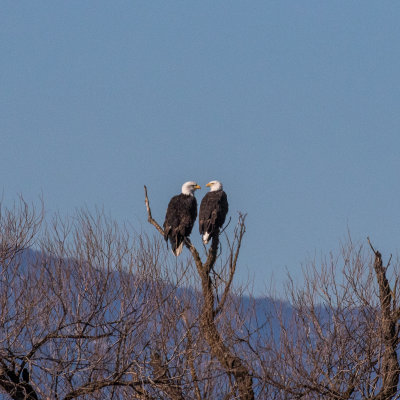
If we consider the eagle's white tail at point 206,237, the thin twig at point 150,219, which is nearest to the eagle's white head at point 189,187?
the eagle's white tail at point 206,237

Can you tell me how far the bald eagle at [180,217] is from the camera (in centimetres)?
1664

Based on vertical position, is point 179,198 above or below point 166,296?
above

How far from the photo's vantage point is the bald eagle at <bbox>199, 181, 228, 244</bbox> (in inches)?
667

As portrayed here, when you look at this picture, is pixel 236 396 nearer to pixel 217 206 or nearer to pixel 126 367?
pixel 126 367

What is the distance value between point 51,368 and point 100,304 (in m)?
1.42

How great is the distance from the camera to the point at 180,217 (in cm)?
1695

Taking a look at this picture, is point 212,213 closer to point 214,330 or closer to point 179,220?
point 179,220

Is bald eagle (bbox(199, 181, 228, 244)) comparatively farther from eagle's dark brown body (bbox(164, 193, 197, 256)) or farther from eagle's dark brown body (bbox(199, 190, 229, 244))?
eagle's dark brown body (bbox(164, 193, 197, 256))

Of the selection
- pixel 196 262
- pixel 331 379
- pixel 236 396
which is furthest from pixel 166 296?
pixel 331 379

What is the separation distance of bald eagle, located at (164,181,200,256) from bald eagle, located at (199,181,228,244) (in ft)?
0.66

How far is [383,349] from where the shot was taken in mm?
16359

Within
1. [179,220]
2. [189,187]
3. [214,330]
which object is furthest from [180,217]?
[214,330]

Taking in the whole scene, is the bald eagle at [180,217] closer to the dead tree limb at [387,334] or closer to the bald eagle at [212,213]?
the bald eagle at [212,213]

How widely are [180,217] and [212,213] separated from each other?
0.66 meters
